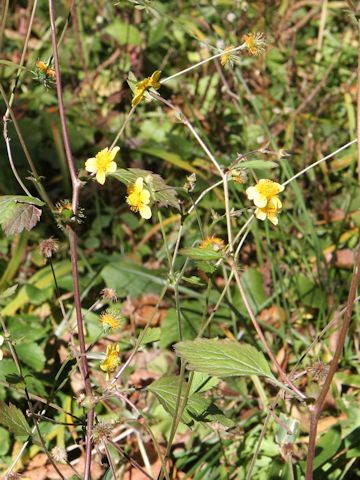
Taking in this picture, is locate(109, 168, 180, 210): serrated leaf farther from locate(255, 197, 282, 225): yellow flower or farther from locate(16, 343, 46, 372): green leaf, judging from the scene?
locate(16, 343, 46, 372): green leaf

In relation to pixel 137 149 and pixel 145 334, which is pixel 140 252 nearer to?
pixel 137 149

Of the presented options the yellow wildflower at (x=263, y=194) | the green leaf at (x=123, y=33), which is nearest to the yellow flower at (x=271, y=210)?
the yellow wildflower at (x=263, y=194)

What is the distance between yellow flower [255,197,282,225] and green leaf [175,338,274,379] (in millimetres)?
197

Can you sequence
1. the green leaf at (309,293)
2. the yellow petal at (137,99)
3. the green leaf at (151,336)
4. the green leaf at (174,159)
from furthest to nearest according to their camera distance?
the green leaf at (174,159) < the green leaf at (309,293) < the green leaf at (151,336) < the yellow petal at (137,99)

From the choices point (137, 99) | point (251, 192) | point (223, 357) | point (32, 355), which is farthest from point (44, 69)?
point (32, 355)

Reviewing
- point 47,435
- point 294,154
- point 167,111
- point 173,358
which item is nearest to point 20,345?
point 47,435

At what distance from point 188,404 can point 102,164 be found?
1.39 ft

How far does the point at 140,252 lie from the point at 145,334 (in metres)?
1.10

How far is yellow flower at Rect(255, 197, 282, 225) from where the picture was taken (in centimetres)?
117

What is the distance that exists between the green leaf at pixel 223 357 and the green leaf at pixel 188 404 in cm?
13

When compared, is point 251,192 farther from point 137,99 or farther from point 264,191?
point 137,99

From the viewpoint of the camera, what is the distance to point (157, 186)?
1.24 metres

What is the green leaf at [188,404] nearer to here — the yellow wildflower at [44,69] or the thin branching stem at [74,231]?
the thin branching stem at [74,231]

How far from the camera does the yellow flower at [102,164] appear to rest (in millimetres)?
1177
